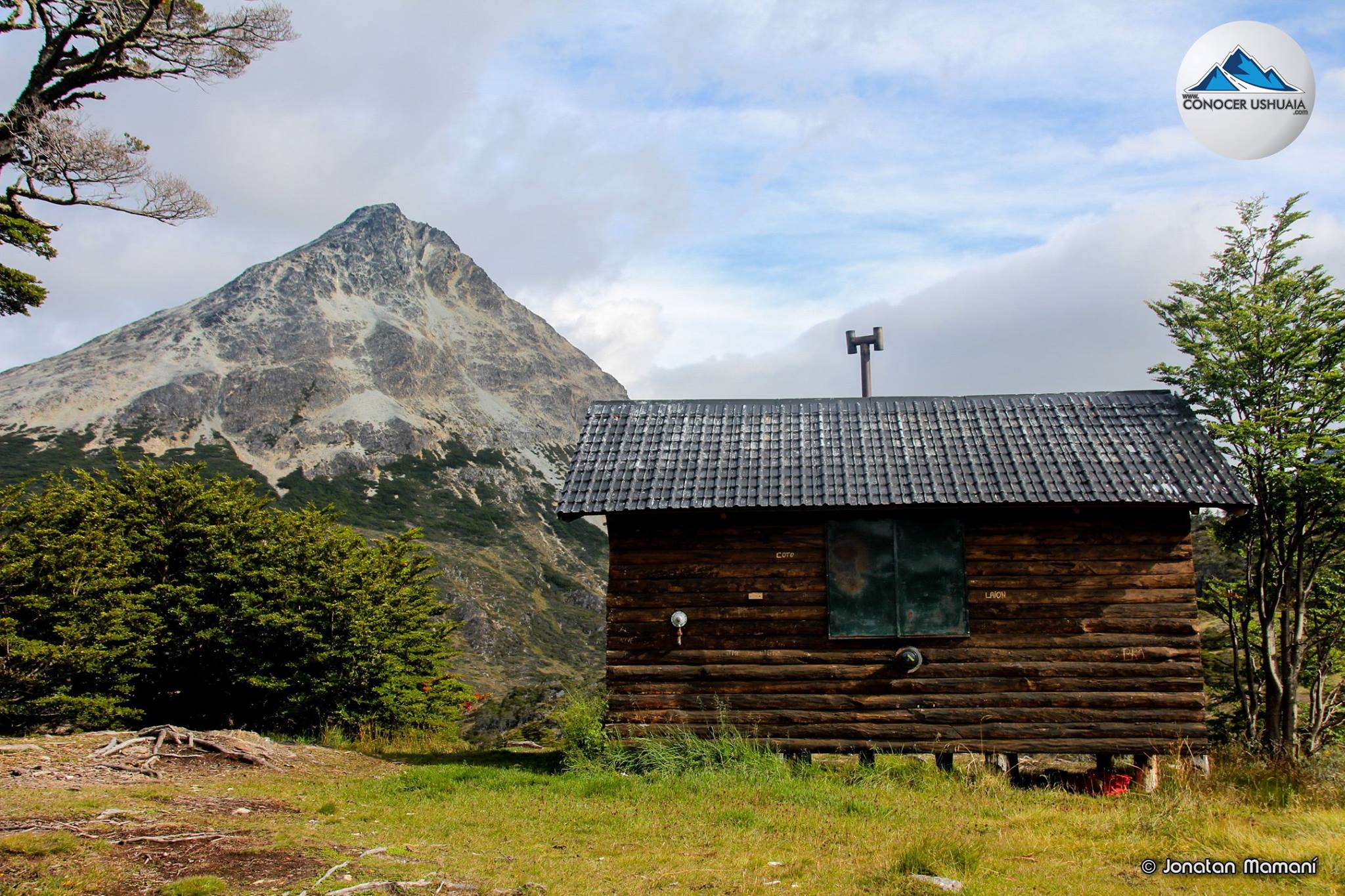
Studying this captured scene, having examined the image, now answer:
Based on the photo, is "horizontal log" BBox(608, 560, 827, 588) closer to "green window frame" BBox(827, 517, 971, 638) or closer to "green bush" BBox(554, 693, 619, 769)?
"green window frame" BBox(827, 517, 971, 638)

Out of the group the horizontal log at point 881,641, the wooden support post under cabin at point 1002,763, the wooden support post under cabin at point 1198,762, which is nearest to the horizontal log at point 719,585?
the horizontal log at point 881,641

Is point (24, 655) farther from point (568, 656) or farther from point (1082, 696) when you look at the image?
point (568, 656)

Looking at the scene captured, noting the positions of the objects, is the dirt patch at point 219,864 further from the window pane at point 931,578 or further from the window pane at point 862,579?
the window pane at point 931,578

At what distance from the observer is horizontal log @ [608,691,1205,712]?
1220 cm

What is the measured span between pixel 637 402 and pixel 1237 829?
32.7ft

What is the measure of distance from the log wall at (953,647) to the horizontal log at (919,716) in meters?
0.02

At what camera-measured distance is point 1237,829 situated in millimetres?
8492

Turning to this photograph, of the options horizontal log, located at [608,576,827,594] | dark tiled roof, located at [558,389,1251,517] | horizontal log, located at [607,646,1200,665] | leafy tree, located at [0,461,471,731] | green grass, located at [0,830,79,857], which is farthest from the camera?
leafy tree, located at [0,461,471,731]

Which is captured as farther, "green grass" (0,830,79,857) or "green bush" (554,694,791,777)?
"green bush" (554,694,791,777)

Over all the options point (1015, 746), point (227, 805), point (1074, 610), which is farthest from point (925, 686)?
point (227, 805)

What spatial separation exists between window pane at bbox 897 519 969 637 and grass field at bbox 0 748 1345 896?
191 centimetres

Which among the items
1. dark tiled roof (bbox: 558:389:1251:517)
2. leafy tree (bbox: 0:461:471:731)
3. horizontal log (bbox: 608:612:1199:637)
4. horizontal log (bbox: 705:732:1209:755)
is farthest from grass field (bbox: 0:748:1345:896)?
leafy tree (bbox: 0:461:471:731)

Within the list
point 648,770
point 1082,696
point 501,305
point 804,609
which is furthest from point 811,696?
point 501,305

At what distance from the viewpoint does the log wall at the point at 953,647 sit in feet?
40.2
